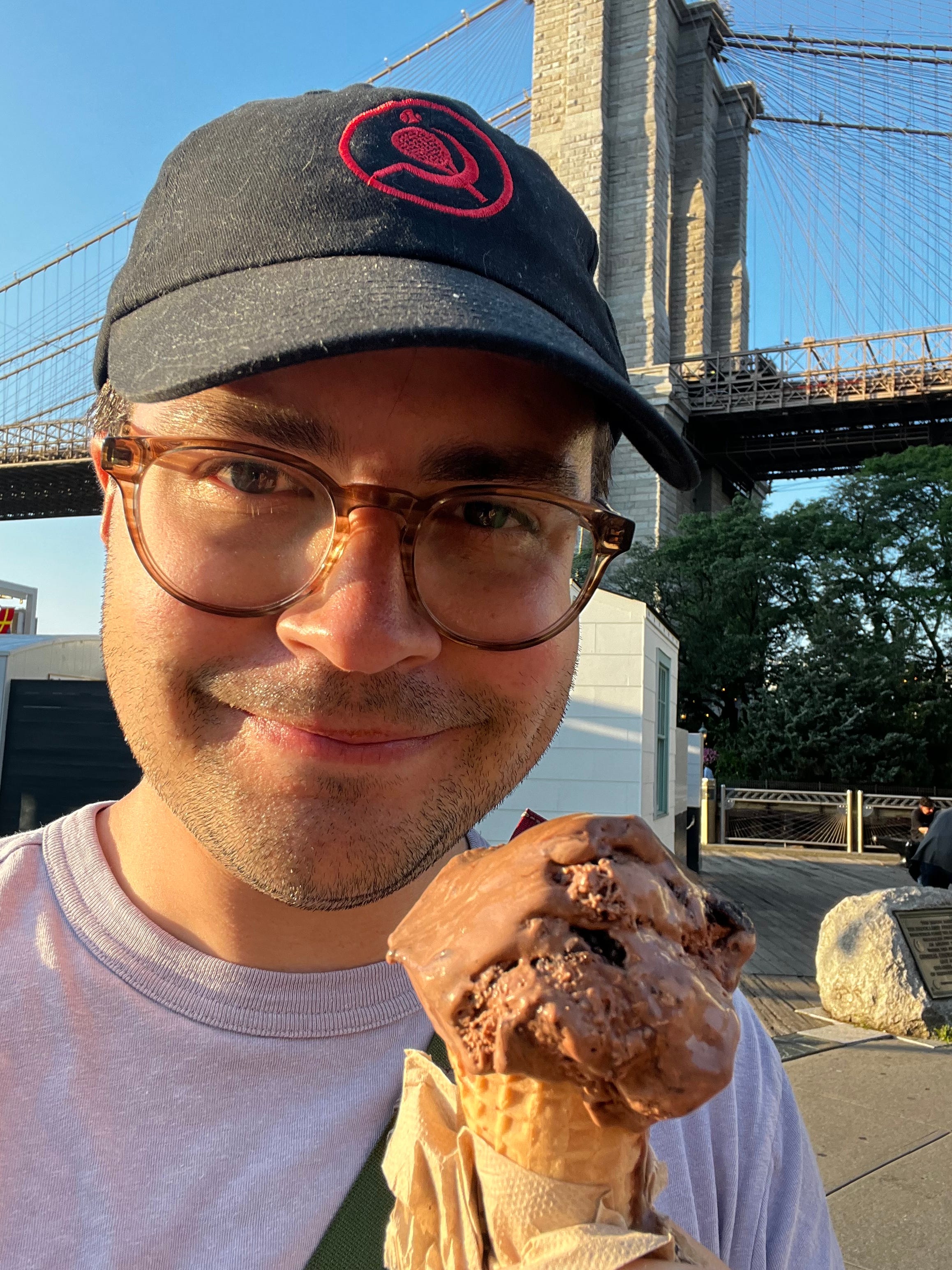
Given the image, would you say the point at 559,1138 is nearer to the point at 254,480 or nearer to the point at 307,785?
the point at 307,785

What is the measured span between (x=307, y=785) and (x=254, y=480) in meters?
0.33

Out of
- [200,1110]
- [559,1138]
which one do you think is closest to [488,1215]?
[559,1138]

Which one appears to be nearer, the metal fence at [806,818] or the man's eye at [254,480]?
the man's eye at [254,480]

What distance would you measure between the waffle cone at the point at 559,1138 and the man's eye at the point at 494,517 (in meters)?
0.57

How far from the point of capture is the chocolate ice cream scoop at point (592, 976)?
0.71 metres

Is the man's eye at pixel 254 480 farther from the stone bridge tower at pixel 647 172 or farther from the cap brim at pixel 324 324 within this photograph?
the stone bridge tower at pixel 647 172

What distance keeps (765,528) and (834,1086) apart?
70.1 ft

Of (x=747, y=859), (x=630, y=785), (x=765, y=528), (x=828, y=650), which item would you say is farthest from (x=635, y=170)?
(x=630, y=785)

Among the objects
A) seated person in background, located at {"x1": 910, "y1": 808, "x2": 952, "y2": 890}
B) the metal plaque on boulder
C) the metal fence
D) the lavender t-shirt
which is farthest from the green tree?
the lavender t-shirt

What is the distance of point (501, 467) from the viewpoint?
41.6 inches

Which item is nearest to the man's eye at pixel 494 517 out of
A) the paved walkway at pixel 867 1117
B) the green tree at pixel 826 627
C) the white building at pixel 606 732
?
the paved walkway at pixel 867 1117

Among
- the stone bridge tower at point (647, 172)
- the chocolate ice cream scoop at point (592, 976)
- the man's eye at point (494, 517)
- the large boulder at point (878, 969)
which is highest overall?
the stone bridge tower at point (647, 172)

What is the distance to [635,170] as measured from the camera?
105ft

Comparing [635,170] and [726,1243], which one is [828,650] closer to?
[635,170]
